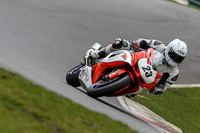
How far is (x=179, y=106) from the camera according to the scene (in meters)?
11.7

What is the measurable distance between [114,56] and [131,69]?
39 centimetres

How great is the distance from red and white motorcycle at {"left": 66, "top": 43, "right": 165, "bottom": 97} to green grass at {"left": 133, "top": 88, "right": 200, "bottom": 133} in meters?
2.17

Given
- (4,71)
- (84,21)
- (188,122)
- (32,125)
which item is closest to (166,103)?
(188,122)

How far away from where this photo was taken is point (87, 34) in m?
13.9

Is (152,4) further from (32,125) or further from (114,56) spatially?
(32,125)

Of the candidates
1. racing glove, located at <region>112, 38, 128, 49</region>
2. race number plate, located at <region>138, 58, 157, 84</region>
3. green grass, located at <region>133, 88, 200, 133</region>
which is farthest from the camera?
green grass, located at <region>133, 88, 200, 133</region>

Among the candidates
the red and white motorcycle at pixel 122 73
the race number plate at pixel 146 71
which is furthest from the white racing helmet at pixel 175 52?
the race number plate at pixel 146 71

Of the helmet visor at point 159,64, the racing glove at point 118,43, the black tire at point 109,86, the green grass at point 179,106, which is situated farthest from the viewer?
the green grass at point 179,106

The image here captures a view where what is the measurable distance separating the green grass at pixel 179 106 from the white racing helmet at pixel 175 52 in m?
2.15

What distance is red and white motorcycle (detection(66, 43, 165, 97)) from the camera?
311 inches

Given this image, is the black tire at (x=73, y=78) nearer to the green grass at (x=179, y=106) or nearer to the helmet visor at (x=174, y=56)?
the helmet visor at (x=174, y=56)

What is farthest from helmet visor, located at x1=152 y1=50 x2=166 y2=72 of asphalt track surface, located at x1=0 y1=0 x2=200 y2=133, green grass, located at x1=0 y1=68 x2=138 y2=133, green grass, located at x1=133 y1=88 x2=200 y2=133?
green grass, located at x1=0 y1=68 x2=138 y2=133

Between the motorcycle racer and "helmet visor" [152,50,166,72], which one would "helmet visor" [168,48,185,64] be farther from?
"helmet visor" [152,50,166,72]

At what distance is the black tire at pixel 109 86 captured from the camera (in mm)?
7738
